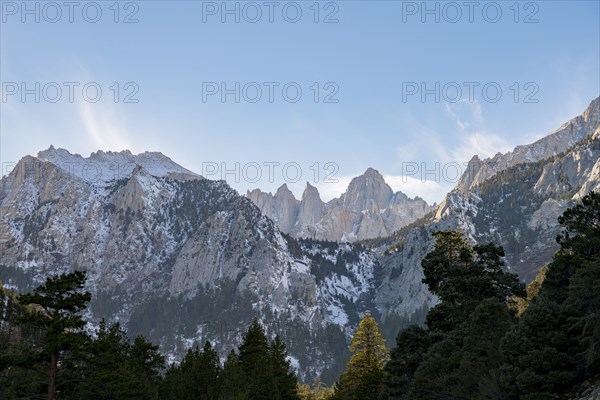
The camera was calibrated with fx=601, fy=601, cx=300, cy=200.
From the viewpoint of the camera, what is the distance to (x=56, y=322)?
110 feet

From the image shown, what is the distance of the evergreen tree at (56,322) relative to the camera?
108 ft

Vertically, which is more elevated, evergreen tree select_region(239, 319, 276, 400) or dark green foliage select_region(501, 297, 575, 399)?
evergreen tree select_region(239, 319, 276, 400)

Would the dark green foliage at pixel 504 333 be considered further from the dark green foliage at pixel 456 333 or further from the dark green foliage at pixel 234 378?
the dark green foliage at pixel 234 378

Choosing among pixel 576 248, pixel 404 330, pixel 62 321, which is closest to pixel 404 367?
pixel 404 330

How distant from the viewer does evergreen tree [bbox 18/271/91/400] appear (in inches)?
1296

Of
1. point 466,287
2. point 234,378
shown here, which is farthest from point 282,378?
point 466,287

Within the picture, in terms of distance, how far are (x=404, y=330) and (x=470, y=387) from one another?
2249 centimetres

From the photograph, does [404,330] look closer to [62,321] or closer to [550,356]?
[550,356]

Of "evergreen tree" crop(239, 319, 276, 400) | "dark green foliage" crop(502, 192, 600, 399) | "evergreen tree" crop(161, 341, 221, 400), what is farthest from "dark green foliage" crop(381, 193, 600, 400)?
"evergreen tree" crop(161, 341, 221, 400)

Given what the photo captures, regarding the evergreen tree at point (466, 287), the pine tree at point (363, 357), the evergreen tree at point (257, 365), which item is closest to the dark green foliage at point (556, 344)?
the evergreen tree at point (466, 287)

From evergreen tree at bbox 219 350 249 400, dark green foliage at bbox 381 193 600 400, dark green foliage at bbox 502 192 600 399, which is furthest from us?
evergreen tree at bbox 219 350 249 400

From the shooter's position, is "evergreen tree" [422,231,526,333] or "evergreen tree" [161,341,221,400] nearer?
"evergreen tree" [161,341,221,400]

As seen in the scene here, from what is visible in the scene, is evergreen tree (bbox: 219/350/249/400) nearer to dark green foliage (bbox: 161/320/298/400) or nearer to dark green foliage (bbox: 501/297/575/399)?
dark green foliage (bbox: 161/320/298/400)

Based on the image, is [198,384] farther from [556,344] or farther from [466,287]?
[556,344]
